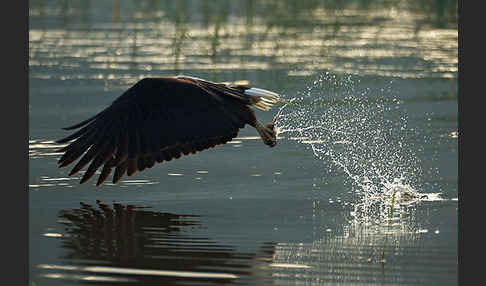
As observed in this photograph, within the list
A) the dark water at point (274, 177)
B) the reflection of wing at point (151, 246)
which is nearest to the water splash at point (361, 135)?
the dark water at point (274, 177)

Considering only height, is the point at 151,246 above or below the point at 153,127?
below

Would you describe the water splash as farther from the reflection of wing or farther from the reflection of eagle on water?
the reflection of wing

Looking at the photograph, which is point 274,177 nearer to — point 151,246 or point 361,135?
point 361,135

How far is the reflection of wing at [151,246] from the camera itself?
20.8 feet

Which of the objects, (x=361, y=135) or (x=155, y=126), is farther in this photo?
(x=361, y=135)

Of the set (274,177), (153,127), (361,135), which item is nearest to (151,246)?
(153,127)

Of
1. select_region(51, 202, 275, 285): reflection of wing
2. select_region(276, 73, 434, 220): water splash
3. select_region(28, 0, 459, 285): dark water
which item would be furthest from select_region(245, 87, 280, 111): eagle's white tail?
select_region(51, 202, 275, 285): reflection of wing

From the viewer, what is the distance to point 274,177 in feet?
28.9

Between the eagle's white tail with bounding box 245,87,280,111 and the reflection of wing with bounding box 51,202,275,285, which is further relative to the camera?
the eagle's white tail with bounding box 245,87,280,111

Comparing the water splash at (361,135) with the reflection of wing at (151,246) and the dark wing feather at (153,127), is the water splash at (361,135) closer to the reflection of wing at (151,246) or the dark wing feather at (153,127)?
the dark wing feather at (153,127)

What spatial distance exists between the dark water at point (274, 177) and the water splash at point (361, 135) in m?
0.03

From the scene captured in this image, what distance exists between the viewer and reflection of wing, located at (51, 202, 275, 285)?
250 inches

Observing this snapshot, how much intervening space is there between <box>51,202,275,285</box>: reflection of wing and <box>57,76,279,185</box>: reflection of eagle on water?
1.17 ft

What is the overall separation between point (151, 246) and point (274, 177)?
2151 millimetres
